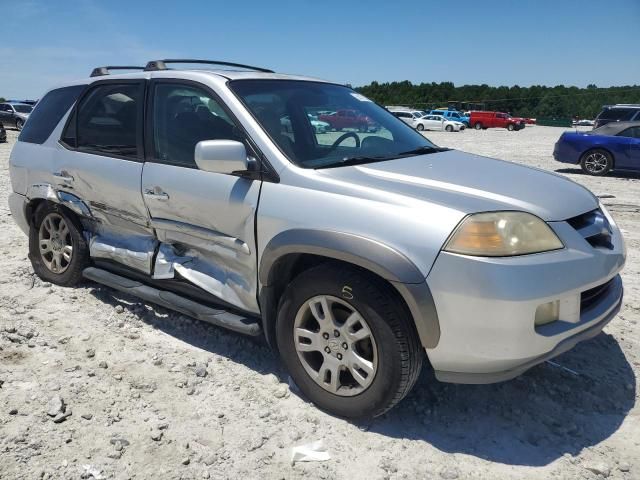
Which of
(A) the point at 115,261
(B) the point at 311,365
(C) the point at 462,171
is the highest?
(C) the point at 462,171

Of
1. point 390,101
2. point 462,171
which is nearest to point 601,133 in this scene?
point 462,171

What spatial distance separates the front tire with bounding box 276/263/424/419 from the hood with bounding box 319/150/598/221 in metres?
0.48

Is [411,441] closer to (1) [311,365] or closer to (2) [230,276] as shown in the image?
(1) [311,365]

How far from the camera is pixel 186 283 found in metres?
3.50

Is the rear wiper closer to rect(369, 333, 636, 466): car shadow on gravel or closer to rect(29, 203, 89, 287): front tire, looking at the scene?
rect(369, 333, 636, 466): car shadow on gravel

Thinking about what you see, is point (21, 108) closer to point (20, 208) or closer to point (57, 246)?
point (20, 208)

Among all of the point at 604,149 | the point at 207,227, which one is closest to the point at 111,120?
the point at 207,227

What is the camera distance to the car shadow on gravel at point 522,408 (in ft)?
8.69

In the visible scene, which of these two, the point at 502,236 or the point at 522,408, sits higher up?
the point at 502,236

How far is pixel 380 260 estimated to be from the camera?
243 centimetres

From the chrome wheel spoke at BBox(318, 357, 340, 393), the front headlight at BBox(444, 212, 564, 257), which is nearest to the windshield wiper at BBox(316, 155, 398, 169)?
the front headlight at BBox(444, 212, 564, 257)

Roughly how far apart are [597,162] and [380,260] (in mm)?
12202

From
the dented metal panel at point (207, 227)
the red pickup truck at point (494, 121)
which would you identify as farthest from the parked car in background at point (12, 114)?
the red pickup truck at point (494, 121)

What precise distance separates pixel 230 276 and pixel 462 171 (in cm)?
150
